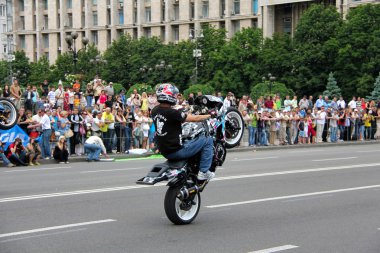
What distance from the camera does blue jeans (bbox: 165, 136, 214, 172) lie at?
1005cm

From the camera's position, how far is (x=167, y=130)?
32.8 feet

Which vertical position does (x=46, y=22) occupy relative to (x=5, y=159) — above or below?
above

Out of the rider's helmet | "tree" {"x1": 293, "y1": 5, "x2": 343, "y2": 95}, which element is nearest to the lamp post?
"tree" {"x1": 293, "y1": 5, "x2": 343, "y2": 95}

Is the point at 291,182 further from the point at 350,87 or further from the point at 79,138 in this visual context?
the point at 350,87

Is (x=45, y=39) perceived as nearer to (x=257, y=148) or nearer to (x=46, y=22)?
(x=46, y=22)

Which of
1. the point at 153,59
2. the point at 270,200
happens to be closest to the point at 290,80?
the point at 153,59

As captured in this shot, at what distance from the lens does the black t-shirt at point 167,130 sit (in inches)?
391

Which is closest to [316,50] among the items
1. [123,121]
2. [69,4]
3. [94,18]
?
[123,121]

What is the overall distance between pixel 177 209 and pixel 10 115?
10104mm

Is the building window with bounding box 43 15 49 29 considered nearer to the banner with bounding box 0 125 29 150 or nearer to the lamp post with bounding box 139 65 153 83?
the lamp post with bounding box 139 65 153 83

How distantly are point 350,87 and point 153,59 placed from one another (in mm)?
31881

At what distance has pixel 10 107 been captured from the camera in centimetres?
1900

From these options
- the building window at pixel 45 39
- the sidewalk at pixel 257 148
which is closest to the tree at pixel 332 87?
the sidewalk at pixel 257 148

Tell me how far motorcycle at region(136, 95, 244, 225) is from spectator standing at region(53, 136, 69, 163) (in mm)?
11804
